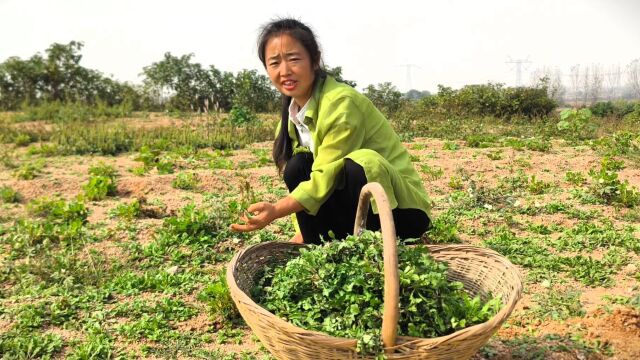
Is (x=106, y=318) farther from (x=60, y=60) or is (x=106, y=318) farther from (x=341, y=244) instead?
(x=60, y=60)

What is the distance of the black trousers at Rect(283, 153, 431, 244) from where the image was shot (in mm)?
2367

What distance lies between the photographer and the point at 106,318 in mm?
2650

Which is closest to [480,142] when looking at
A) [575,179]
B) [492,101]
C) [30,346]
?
[575,179]

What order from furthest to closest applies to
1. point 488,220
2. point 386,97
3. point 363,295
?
1. point 386,97
2. point 488,220
3. point 363,295

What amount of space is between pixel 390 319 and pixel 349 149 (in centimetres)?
110

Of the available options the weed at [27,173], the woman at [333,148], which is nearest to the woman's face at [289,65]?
the woman at [333,148]

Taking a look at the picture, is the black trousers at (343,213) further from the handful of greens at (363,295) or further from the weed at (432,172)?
the weed at (432,172)

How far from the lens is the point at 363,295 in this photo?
1808mm

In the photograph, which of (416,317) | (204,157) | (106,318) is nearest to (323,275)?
(416,317)

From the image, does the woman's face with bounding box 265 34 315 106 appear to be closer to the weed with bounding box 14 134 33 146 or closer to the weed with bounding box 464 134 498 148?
the weed with bounding box 464 134 498 148

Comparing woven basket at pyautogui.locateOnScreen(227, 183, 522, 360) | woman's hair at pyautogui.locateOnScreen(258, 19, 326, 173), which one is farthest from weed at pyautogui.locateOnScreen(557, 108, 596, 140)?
woven basket at pyautogui.locateOnScreen(227, 183, 522, 360)

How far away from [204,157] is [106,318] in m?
4.47

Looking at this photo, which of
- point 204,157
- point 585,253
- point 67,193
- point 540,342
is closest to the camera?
point 540,342

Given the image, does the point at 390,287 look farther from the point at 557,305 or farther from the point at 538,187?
the point at 538,187
